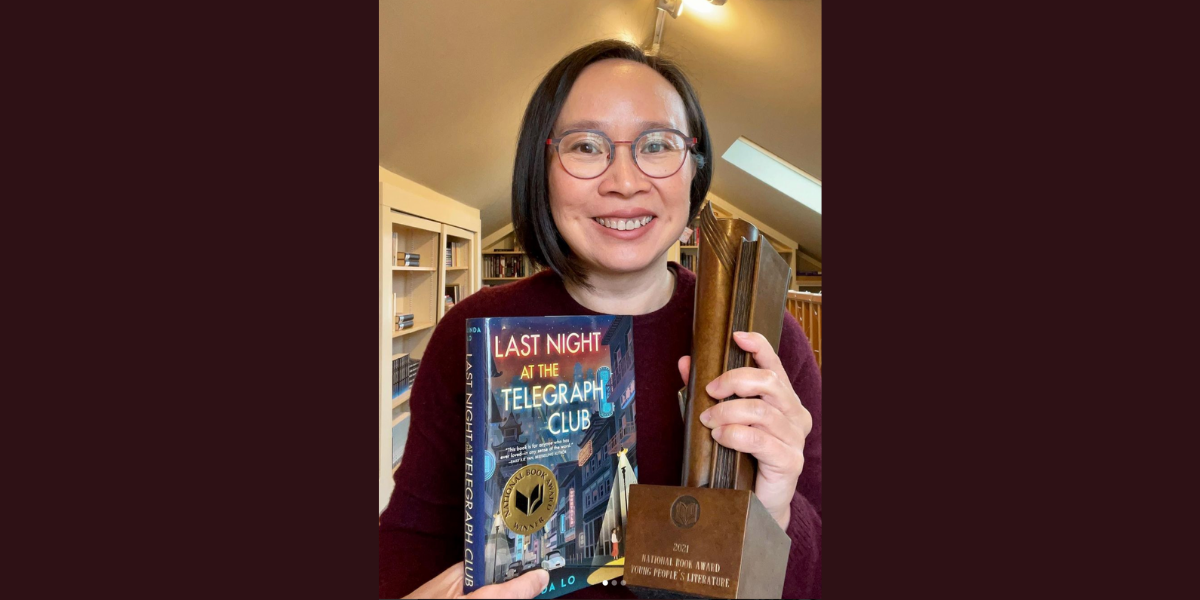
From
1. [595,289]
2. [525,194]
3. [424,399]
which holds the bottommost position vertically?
[424,399]

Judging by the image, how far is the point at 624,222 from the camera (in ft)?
2.42

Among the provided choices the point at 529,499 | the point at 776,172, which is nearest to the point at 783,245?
the point at 776,172

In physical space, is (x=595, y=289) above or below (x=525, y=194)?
below

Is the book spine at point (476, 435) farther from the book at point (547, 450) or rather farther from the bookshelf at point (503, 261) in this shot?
the bookshelf at point (503, 261)

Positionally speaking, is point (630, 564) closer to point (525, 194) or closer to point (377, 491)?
point (377, 491)

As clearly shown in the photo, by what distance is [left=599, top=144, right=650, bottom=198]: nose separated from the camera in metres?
0.71

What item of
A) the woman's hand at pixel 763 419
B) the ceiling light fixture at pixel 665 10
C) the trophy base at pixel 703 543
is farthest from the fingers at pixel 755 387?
the ceiling light fixture at pixel 665 10

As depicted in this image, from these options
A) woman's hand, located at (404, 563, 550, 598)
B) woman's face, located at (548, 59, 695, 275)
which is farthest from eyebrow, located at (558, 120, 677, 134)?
woman's hand, located at (404, 563, 550, 598)

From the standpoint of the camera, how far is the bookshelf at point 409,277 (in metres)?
0.83

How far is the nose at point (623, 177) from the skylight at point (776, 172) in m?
0.18

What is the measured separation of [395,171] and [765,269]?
21.8 inches

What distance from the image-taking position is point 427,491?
782 mm

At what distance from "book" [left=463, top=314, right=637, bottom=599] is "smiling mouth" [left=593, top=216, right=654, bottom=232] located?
12cm

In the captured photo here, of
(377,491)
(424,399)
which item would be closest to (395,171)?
(424,399)
